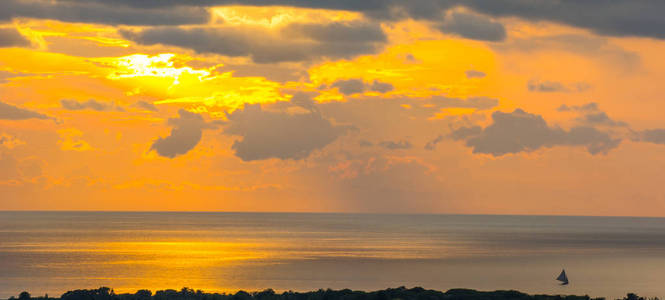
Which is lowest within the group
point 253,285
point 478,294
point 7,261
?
point 478,294

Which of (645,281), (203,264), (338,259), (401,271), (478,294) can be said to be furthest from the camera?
(338,259)

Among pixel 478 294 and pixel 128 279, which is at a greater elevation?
pixel 128 279

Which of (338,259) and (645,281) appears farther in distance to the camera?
(338,259)

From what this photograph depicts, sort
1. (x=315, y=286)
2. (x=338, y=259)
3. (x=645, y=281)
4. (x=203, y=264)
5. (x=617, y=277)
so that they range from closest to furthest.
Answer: (x=315, y=286) → (x=645, y=281) → (x=617, y=277) → (x=203, y=264) → (x=338, y=259)

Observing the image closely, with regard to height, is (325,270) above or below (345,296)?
above

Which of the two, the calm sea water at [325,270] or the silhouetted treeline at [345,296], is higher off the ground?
the calm sea water at [325,270]

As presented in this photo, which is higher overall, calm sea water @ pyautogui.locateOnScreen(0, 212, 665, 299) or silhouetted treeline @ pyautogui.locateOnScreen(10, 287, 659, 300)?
calm sea water @ pyautogui.locateOnScreen(0, 212, 665, 299)

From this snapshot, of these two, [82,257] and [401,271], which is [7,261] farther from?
[401,271]

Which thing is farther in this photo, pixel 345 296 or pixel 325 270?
pixel 325 270

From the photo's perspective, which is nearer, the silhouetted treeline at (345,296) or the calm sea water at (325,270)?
the silhouetted treeline at (345,296)

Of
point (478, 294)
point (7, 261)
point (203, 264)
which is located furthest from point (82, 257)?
point (478, 294)

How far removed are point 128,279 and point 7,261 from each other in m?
45.0

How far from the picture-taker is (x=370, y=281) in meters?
121

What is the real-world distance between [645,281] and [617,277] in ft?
25.6
